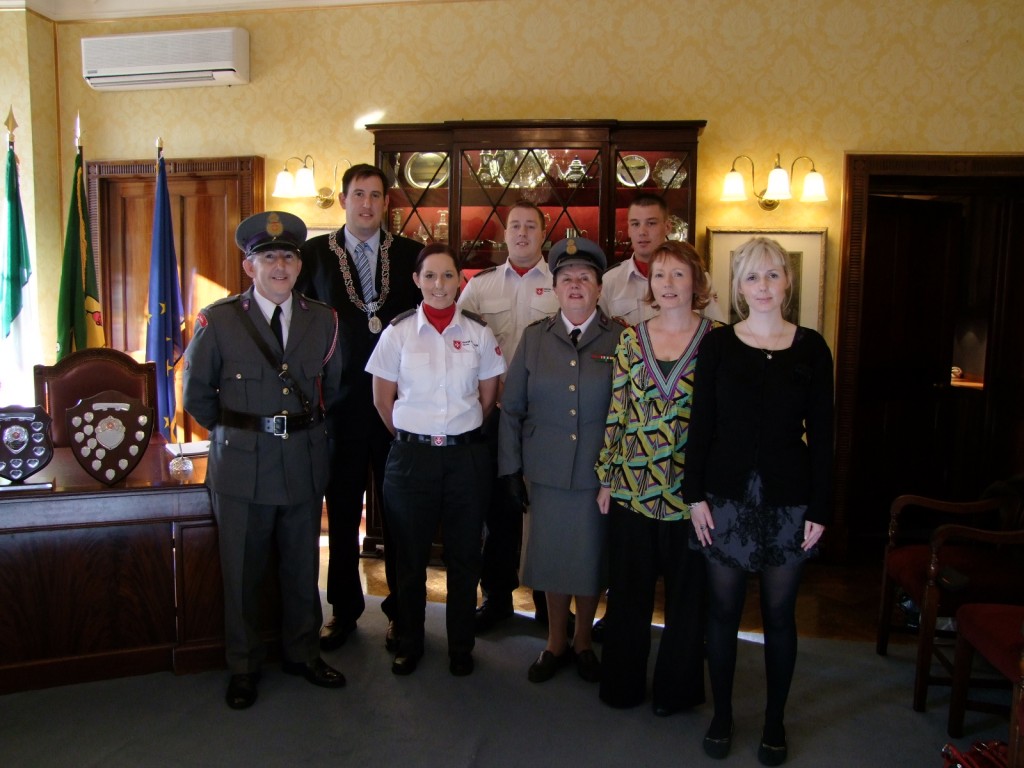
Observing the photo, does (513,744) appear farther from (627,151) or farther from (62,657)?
(627,151)

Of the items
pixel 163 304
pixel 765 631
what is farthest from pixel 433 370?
pixel 163 304

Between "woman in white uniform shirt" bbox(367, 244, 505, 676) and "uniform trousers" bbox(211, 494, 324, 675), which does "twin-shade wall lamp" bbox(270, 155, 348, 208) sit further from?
"uniform trousers" bbox(211, 494, 324, 675)

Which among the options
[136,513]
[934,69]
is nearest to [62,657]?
[136,513]

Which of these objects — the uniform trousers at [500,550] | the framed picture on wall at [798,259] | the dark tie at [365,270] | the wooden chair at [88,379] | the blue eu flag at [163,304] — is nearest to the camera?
the dark tie at [365,270]

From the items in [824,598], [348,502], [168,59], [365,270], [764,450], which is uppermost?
[168,59]

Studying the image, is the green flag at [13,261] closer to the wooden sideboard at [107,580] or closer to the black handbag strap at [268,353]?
the wooden sideboard at [107,580]

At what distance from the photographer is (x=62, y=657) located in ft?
9.32

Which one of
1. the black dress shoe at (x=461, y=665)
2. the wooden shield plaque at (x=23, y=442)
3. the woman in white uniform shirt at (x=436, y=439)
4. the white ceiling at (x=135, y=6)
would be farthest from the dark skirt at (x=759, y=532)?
the white ceiling at (x=135, y=6)

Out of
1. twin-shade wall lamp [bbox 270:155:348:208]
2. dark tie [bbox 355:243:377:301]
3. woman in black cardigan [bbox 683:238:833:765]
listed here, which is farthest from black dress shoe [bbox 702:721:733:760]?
twin-shade wall lamp [bbox 270:155:348:208]

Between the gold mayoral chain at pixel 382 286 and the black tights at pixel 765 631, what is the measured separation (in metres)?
1.55

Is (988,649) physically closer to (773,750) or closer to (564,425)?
(773,750)

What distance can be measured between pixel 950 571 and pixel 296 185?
148 inches

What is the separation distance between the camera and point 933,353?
4965 mm

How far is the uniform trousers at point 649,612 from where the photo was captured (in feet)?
8.55
